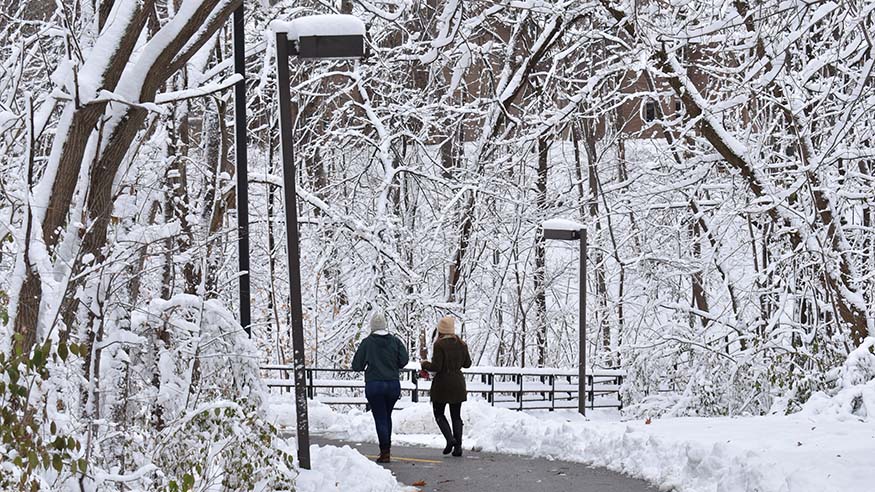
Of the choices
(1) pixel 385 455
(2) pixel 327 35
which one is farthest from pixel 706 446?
(2) pixel 327 35

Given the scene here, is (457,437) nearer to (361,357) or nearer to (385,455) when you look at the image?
(385,455)

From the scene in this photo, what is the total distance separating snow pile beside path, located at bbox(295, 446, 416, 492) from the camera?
1052 cm

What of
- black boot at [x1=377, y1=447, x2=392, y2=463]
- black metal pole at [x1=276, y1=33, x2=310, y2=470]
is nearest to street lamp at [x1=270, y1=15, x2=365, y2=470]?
black metal pole at [x1=276, y1=33, x2=310, y2=470]

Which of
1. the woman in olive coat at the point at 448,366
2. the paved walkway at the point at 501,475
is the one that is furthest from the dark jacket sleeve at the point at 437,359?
the paved walkway at the point at 501,475

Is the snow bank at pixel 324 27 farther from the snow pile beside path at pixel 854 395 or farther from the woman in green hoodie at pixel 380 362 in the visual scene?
the snow pile beside path at pixel 854 395

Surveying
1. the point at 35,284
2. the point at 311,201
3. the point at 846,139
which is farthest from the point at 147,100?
the point at 311,201

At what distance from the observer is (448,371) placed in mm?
13391

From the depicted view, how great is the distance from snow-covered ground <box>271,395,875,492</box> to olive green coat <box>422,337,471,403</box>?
66.6 inches

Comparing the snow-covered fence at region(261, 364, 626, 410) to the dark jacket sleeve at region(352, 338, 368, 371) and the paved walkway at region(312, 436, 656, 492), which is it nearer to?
the paved walkway at region(312, 436, 656, 492)

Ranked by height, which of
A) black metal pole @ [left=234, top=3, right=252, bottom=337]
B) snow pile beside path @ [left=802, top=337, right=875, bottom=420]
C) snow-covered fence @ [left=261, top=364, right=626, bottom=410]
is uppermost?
black metal pole @ [left=234, top=3, right=252, bottom=337]

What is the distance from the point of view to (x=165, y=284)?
1403 cm

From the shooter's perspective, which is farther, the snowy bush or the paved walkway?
the paved walkway

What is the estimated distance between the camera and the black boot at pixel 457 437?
13.9 m

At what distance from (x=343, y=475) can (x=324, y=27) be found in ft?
14.5
